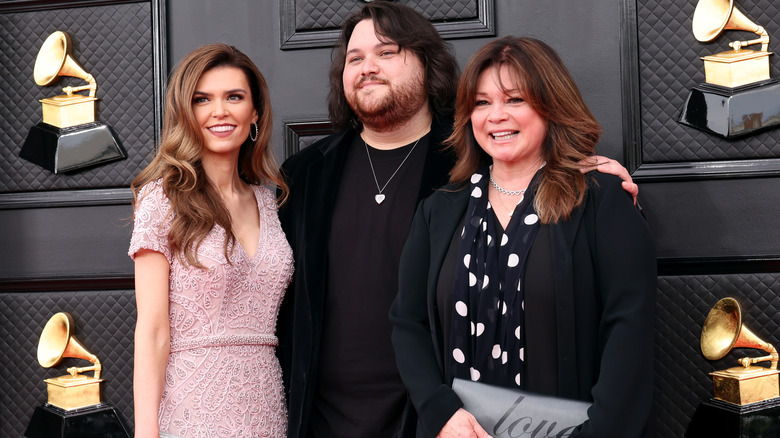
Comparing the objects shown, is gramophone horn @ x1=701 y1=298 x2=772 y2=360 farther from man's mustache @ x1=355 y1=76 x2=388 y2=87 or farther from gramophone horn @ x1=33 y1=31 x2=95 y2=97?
gramophone horn @ x1=33 y1=31 x2=95 y2=97

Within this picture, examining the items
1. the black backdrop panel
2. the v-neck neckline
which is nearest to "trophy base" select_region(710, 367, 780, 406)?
the black backdrop panel

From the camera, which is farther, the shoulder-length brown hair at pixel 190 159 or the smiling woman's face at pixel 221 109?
the smiling woman's face at pixel 221 109

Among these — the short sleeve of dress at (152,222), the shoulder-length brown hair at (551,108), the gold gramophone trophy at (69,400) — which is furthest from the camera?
the gold gramophone trophy at (69,400)

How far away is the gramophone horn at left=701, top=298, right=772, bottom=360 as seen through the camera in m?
2.15

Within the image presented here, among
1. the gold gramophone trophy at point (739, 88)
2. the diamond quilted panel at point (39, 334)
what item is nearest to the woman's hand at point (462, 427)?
the gold gramophone trophy at point (739, 88)

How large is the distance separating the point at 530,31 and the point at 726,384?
3.56 feet

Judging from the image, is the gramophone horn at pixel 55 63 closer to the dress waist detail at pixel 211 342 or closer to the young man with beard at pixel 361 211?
the young man with beard at pixel 361 211

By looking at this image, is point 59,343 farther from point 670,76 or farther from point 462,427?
point 670,76

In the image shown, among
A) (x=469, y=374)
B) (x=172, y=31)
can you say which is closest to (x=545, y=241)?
(x=469, y=374)

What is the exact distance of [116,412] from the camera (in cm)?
248

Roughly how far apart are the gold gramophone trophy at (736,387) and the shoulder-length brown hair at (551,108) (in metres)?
0.72

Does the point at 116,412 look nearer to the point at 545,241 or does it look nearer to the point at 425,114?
the point at 425,114

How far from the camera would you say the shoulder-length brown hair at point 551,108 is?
1720mm

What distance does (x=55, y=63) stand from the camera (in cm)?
251
